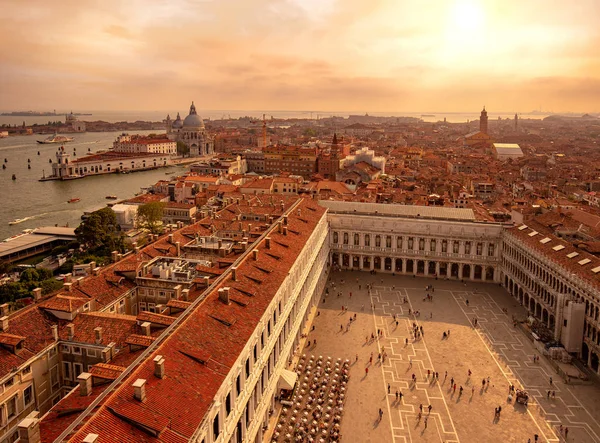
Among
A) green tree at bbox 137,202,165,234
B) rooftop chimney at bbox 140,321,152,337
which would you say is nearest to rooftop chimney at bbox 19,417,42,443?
rooftop chimney at bbox 140,321,152,337

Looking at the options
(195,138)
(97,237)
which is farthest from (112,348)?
(195,138)

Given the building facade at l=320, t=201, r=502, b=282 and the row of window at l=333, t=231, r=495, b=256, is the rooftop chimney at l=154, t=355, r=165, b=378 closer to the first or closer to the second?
the building facade at l=320, t=201, r=502, b=282

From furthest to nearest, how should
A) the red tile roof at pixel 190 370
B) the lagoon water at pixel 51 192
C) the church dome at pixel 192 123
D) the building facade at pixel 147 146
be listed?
the church dome at pixel 192 123 < the building facade at pixel 147 146 < the lagoon water at pixel 51 192 < the red tile roof at pixel 190 370

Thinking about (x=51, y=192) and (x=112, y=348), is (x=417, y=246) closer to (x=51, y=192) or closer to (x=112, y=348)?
(x=112, y=348)

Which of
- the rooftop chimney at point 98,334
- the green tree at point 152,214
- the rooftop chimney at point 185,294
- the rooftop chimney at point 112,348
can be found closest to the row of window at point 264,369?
the rooftop chimney at point 185,294

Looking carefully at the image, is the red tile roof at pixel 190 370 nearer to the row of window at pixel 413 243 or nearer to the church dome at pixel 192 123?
the row of window at pixel 413 243

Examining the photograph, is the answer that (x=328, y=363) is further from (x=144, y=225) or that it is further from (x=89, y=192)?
(x=89, y=192)
